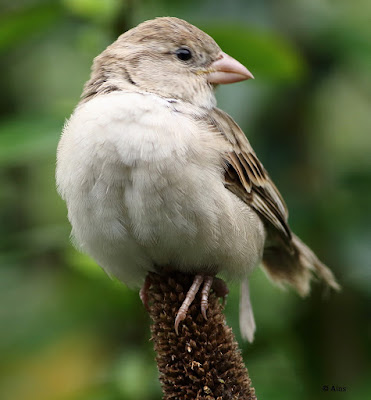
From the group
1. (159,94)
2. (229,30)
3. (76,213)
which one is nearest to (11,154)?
(76,213)

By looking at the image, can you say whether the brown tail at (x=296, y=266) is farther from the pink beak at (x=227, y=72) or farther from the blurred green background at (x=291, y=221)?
the pink beak at (x=227, y=72)

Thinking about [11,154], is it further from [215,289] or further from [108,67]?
[215,289]

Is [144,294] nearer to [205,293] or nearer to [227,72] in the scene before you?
[205,293]

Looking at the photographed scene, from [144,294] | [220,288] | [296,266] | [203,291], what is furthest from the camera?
[296,266]

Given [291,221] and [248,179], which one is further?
[291,221]

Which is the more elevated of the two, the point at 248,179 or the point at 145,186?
the point at 145,186

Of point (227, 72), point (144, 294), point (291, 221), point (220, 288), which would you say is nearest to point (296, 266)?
point (291, 221)

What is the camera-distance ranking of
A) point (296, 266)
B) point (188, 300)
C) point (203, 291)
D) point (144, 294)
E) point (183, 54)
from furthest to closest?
point (296, 266) < point (183, 54) < point (144, 294) < point (203, 291) < point (188, 300)
